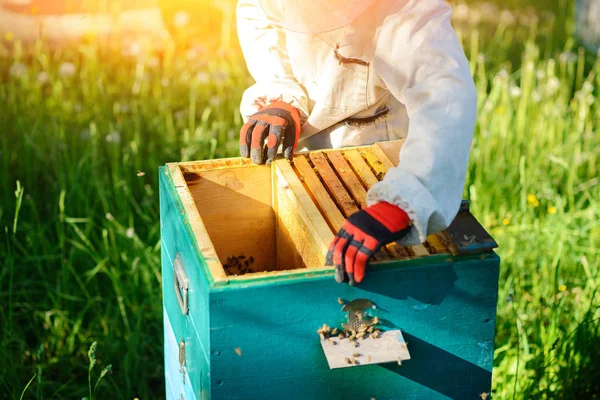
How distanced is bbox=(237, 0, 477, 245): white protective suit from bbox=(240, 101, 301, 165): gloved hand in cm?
6

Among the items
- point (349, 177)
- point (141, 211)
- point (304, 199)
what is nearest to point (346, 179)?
point (349, 177)

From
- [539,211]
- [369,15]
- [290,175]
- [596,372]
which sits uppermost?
[369,15]

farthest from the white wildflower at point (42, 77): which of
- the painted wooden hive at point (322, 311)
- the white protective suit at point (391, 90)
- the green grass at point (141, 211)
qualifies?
the painted wooden hive at point (322, 311)

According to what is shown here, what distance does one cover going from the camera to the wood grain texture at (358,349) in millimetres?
1688

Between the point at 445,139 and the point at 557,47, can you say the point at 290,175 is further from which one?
the point at 557,47

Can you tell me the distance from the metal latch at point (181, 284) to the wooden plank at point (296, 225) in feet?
1.03

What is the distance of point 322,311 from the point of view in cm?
172

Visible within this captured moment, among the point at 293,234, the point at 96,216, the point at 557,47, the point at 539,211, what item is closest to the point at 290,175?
the point at 293,234

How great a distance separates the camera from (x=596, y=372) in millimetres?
2588

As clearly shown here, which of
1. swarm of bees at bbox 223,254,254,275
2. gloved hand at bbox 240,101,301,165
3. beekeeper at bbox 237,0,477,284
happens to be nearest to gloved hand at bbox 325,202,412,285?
beekeeper at bbox 237,0,477,284

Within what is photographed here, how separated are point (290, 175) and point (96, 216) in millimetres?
1485

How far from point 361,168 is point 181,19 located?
3.21m

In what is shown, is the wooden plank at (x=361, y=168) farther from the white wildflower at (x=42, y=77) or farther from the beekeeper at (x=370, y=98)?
the white wildflower at (x=42, y=77)

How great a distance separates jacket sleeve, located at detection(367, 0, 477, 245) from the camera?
1.70 m
